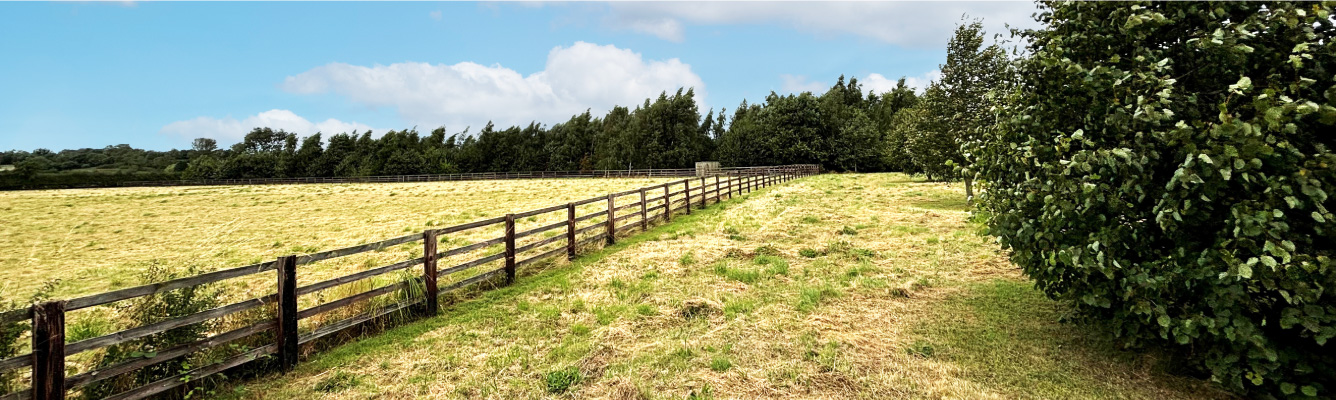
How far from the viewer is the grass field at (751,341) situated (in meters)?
4.82

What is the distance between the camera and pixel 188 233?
60.9 ft

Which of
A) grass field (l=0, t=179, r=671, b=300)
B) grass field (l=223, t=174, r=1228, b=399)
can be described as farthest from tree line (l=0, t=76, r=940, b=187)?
grass field (l=223, t=174, r=1228, b=399)

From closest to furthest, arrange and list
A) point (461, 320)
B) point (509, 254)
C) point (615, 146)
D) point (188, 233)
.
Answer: point (461, 320) < point (509, 254) < point (188, 233) < point (615, 146)

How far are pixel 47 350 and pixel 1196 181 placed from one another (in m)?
7.70

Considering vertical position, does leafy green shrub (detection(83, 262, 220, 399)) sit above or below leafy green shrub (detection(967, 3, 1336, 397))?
below

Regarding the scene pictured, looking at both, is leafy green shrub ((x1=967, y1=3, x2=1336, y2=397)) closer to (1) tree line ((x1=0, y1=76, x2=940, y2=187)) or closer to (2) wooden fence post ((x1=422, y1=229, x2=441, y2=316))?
(2) wooden fence post ((x1=422, y1=229, x2=441, y2=316))

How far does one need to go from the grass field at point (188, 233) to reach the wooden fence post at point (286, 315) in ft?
13.9

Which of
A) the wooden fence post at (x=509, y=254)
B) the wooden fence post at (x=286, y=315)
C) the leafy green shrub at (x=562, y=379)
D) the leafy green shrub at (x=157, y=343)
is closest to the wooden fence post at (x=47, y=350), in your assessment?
the leafy green shrub at (x=157, y=343)

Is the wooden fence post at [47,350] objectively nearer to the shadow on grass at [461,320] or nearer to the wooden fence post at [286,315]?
the shadow on grass at [461,320]

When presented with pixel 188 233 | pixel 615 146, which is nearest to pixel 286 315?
pixel 188 233

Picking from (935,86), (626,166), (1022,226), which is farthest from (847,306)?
(626,166)

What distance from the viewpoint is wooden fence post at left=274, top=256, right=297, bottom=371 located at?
17.5 ft

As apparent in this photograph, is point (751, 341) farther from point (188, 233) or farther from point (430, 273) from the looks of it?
point (188, 233)

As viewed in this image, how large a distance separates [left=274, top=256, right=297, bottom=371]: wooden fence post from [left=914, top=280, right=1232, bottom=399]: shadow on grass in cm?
614
